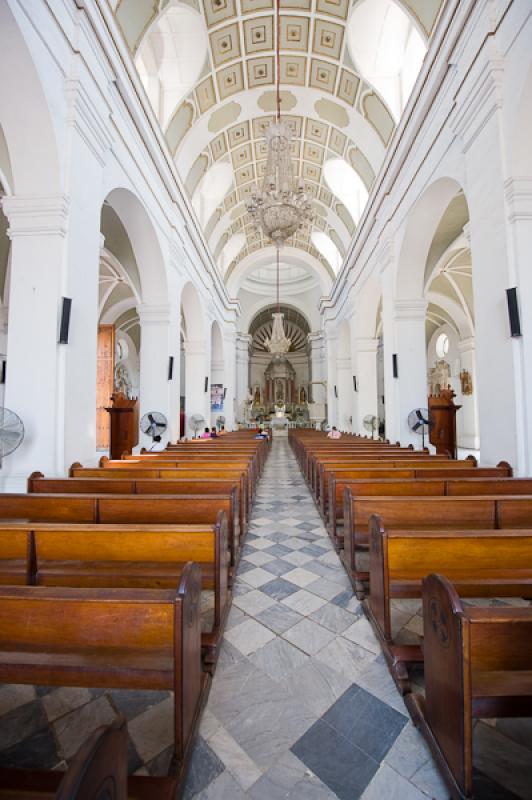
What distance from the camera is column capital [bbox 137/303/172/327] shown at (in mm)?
7117

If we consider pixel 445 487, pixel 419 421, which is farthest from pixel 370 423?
pixel 445 487

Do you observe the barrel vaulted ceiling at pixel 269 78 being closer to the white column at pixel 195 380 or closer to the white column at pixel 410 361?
the white column at pixel 410 361

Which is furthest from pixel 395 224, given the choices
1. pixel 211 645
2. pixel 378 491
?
pixel 211 645

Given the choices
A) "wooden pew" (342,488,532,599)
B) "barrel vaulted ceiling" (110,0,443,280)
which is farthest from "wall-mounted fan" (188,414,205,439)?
"wooden pew" (342,488,532,599)

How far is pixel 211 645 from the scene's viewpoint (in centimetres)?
167

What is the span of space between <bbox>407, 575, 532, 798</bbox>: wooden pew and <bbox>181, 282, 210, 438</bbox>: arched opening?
882 cm

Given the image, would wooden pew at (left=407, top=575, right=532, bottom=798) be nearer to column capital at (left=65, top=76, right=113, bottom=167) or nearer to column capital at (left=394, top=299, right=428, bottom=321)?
column capital at (left=65, top=76, right=113, bottom=167)

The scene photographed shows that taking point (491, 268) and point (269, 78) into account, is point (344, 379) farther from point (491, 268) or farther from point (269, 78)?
point (491, 268)

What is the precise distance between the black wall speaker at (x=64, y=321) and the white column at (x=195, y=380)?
632 centimetres

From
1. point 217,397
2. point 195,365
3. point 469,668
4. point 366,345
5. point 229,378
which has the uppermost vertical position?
point 366,345

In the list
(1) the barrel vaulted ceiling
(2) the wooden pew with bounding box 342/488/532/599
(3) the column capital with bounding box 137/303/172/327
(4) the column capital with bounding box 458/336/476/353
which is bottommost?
(2) the wooden pew with bounding box 342/488/532/599

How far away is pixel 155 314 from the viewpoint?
7.14 metres

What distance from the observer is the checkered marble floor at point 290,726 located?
3.80 ft

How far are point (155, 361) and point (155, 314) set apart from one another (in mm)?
914
